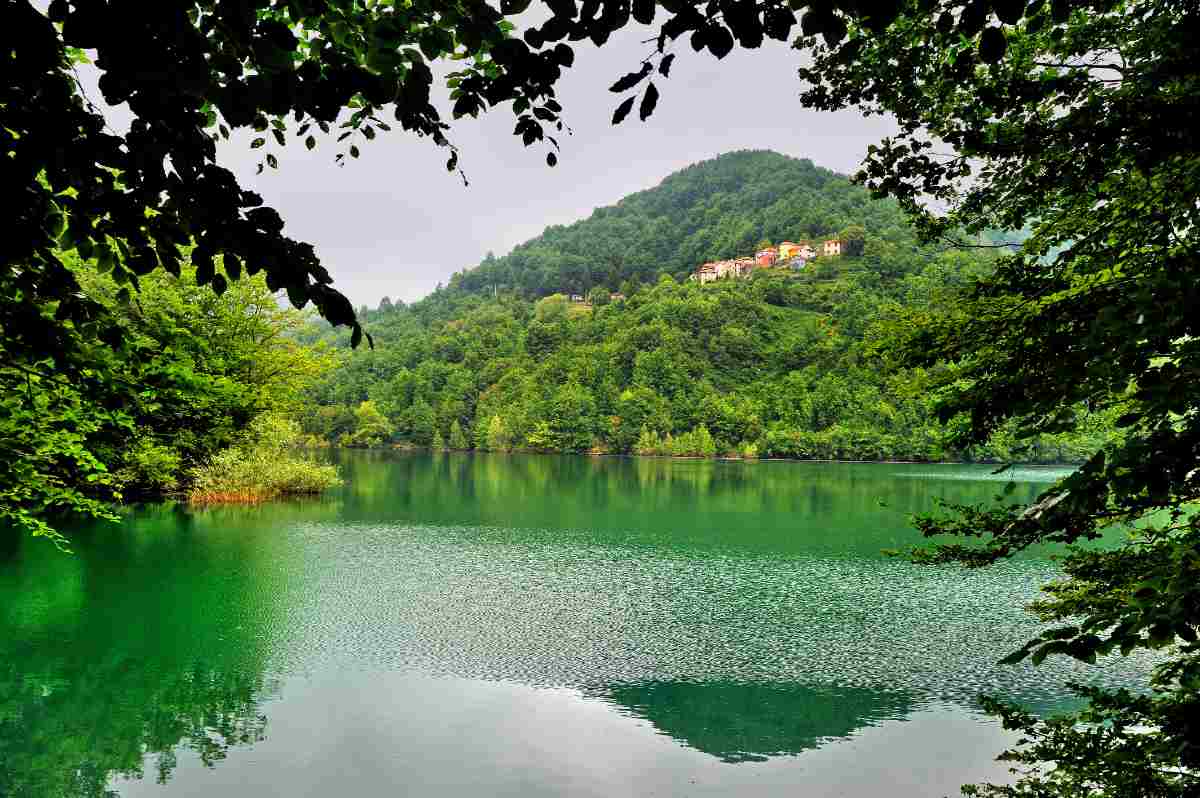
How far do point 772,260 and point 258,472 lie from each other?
136147 mm

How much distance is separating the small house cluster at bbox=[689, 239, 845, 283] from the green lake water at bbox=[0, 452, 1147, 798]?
126 m

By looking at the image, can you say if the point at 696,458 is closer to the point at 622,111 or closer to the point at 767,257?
the point at 767,257

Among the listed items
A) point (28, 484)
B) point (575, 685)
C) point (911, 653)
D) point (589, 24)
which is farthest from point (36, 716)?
point (911, 653)

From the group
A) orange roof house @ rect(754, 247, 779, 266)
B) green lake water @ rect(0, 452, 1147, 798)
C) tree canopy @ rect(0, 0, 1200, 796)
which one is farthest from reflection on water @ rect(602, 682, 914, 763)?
orange roof house @ rect(754, 247, 779, 266)

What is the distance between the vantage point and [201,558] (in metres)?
22.0

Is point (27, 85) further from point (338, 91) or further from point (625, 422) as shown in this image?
point (625, 422)

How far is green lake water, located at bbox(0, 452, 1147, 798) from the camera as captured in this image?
9.93m

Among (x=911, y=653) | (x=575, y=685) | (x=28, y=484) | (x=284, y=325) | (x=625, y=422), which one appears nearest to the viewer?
(x=28, y=484)

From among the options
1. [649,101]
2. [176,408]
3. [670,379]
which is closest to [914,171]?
[649,101]

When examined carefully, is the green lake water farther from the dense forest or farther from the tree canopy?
the dense forest

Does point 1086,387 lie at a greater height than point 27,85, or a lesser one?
lesser

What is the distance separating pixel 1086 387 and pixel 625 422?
3872 inches

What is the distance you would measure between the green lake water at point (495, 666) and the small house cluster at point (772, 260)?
125848 mm

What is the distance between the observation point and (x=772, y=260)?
15662 centimetres
